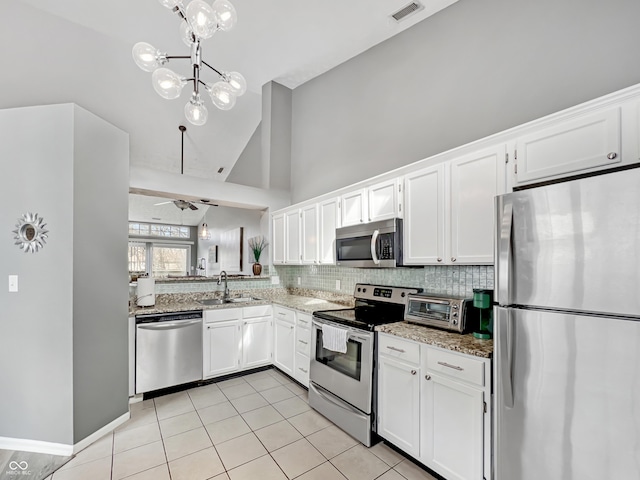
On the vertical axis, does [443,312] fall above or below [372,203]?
below

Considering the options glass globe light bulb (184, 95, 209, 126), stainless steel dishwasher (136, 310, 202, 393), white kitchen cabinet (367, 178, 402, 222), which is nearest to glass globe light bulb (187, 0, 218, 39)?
glass globe light bulb (184, 95, 209, 126)

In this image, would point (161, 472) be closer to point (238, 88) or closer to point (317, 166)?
point (238, 88)

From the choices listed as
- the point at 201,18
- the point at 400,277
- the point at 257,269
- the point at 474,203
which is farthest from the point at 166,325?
the point at 474,203

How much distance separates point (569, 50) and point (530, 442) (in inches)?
95.7

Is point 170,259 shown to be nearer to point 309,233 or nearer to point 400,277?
point 309,233

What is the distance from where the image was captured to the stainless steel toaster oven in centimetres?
211

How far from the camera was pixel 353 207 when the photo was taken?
10.3 feet

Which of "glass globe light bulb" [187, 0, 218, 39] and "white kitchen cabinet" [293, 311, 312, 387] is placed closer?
"glass globe light bulb" [187, 0, 218, 39]

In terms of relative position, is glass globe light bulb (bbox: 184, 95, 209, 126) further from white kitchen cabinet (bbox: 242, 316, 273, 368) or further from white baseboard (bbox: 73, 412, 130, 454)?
white baseboard (bbox: 73, 412, 130, 454)

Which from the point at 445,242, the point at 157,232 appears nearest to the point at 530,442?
the point at 445,242

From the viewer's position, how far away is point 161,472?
2.03 meters

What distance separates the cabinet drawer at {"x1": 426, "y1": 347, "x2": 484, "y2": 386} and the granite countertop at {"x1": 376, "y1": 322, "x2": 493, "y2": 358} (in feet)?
0.15

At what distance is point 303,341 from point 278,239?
1641 mm

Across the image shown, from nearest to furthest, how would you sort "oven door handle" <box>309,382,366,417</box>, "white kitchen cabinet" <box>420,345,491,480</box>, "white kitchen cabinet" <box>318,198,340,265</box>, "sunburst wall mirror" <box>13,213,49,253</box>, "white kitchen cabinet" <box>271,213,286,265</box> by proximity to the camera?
"white kitchen cabinet" <box>420,345,491,480</box>, "sunburst wall mirror" <box>13,213,49,253</box>, "oven door handle" <box>309,382,366,417</box>, "white kitchen cabinet" <box>318,198,340,265</box>, "white kitchen cabinet" <box>271,213,286,265</box>
